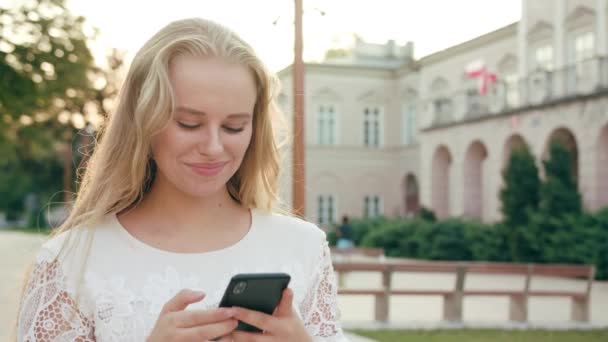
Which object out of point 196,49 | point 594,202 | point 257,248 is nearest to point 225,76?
point 196,49

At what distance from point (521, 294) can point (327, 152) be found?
3291 centimetres

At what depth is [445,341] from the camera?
9.85m

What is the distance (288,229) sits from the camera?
2.62 metres

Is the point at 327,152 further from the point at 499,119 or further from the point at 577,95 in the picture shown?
the point at 577,95

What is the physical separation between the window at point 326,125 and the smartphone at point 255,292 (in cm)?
4242

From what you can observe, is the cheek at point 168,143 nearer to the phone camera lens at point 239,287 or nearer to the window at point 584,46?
the phone camera lens at point 239,287

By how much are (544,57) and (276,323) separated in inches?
1211

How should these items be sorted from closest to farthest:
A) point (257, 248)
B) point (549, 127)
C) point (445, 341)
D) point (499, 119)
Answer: point (257, 248) < point (445, 341) < point (549, 127) < point (499, 119)

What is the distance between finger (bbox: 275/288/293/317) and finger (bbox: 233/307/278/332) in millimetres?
31

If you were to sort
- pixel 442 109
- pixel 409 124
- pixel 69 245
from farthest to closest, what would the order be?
pixel 409 124, pixel 442 109, pixel 69 245

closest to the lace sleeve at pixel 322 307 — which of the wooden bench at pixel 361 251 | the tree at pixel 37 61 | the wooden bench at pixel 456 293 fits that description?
the wooden bench at pixel 456 293

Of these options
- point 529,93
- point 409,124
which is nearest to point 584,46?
point 529,93

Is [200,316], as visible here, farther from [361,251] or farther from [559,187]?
[559,187]

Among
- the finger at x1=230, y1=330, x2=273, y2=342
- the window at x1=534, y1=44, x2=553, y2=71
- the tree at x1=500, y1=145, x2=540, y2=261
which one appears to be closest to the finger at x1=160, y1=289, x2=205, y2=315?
the finger at x1=230, y1=330, x2=273, y2=342
